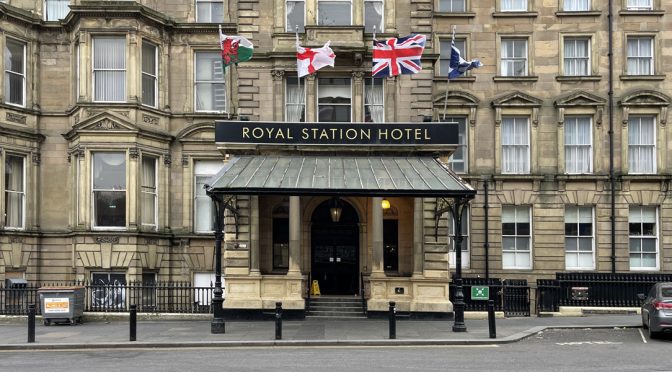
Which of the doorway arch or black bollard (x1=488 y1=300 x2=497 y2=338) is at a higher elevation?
the doorway arch

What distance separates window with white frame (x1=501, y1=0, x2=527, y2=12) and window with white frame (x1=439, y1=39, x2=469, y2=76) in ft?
7.53

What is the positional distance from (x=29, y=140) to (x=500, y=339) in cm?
1991

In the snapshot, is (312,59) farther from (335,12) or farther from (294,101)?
(335,12)

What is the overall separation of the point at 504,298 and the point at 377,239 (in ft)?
16.8

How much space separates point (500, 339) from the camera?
19516 mm

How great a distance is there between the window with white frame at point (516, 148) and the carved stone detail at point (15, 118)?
1938 centimetres

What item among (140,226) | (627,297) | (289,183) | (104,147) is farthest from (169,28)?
(627,297)

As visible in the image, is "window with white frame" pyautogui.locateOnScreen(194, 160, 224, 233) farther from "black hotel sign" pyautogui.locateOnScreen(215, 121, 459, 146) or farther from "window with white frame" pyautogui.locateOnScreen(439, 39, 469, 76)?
"window with white frame" pyautogui.locateOnScreen(439, 39, 469, 76)

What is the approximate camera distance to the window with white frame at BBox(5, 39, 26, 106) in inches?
1150

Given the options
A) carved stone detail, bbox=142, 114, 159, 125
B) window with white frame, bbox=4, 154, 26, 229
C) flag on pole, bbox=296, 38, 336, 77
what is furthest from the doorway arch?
window with white frame, bbox=4, 154, 26, 229

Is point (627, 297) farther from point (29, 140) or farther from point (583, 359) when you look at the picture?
point (29, 140)

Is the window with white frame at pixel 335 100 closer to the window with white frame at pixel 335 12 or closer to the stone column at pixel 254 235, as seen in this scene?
the window with white frame at pixel 335 12

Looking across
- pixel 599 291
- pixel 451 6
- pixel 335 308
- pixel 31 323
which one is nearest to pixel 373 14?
pixel 451 6

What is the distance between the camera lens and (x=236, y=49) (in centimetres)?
2484
